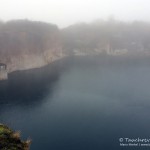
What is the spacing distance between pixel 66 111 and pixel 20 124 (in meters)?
16.5

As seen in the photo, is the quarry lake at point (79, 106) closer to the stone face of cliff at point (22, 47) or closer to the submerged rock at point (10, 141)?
the stone face of cliff at point (22, 47)

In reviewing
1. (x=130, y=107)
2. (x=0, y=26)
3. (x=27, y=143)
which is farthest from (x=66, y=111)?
(x=0, y=26)

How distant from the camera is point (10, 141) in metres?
23.8

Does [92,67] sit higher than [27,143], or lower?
lower

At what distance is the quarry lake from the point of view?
241 ft

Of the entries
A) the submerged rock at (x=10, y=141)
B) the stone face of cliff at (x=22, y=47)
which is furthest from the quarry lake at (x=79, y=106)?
the submerged rock at (x=10, y=141)

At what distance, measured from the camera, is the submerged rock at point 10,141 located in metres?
22.9

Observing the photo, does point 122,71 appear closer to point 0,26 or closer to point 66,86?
point 66,86

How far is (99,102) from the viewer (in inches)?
4058

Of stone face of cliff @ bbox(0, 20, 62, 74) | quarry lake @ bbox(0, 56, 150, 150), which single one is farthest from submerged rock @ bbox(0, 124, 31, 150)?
stone face of cliff @ bbox(0, 20, 62, 74)

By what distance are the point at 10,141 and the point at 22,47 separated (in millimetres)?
163157

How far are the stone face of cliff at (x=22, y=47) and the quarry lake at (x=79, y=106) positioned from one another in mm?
12948

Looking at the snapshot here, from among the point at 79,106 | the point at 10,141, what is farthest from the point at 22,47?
the point at 10,141

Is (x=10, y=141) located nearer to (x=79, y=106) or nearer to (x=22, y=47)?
(x=79, y=106)
